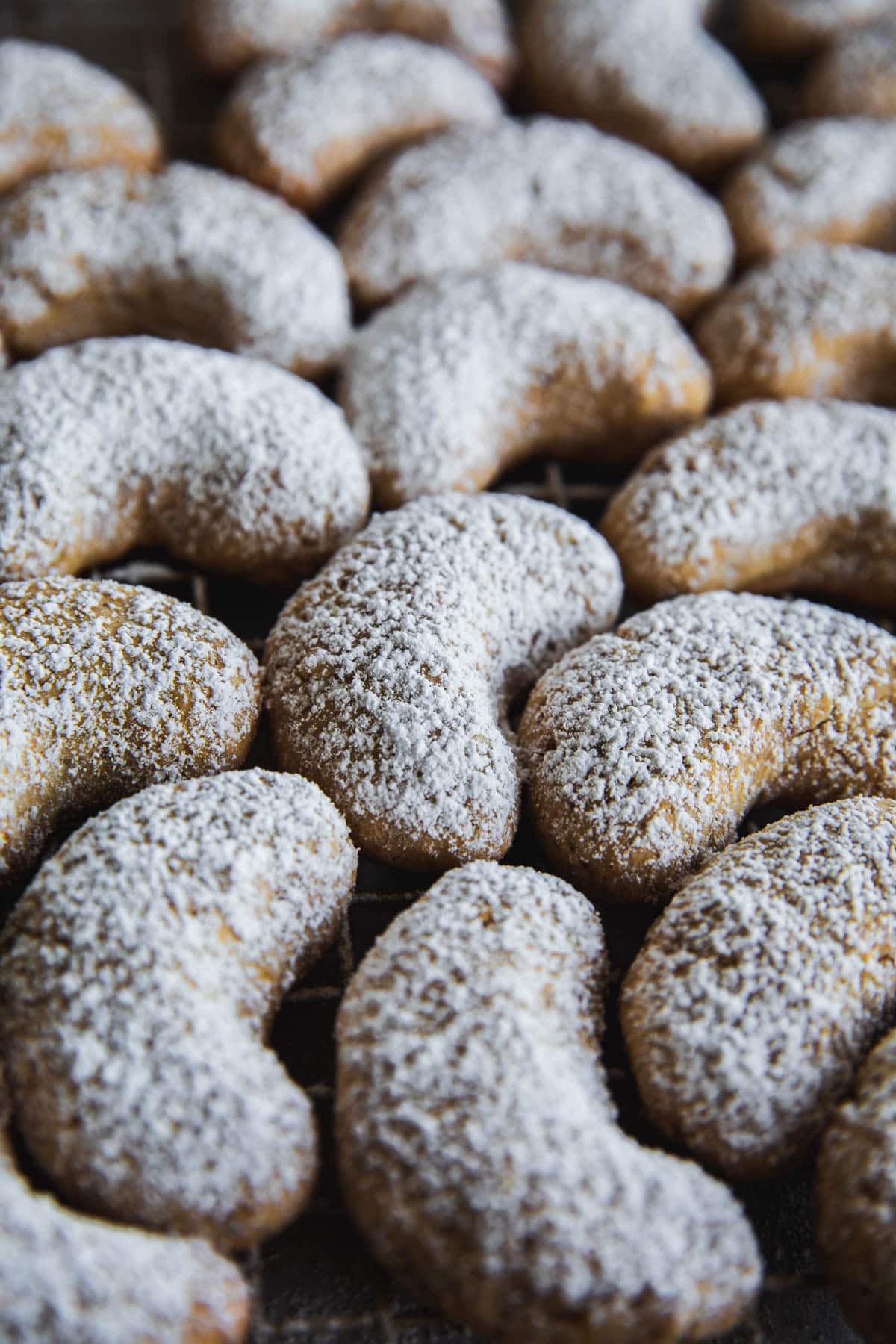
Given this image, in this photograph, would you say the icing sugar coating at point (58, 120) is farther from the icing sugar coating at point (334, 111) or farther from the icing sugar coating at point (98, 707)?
the icing sugar coating at point (98, 707)

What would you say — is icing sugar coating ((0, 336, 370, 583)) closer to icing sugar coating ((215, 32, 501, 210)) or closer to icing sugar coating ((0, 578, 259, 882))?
icing sugar coating ((0, 578, 259, 882))

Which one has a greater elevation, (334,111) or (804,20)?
(804,20)

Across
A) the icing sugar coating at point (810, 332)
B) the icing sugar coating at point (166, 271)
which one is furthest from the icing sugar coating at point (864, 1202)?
the icing sugar coating at point (166, 271)

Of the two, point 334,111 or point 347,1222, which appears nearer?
point 347,1222

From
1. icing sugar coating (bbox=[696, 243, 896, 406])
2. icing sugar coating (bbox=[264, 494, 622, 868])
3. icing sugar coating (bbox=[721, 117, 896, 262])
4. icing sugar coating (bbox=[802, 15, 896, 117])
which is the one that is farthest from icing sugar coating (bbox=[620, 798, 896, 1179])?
icing sugar coating (bbox=[802, 15, 896, 117])

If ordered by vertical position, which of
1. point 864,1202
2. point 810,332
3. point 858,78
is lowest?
point 864,1202

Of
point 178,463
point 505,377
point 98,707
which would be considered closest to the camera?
point 98,707

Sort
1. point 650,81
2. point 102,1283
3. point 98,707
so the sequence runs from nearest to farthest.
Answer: point 102,1283
point 98,707
point 650,81

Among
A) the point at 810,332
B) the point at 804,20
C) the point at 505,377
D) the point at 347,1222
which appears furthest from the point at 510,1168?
the point at 804,20

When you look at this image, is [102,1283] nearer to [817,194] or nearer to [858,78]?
[817,194]
